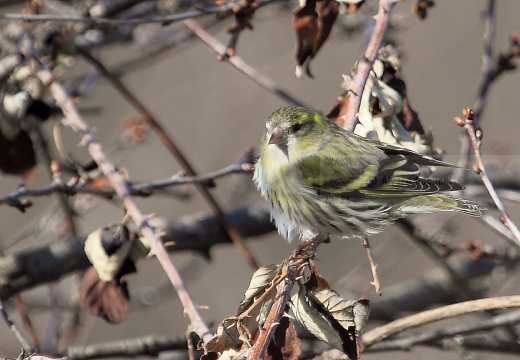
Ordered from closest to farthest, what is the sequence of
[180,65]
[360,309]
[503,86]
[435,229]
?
[360,309]
[435,229]
[180,65]
[503,86]

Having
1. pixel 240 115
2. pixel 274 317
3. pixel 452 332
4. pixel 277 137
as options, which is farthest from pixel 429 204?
pixel 240 115

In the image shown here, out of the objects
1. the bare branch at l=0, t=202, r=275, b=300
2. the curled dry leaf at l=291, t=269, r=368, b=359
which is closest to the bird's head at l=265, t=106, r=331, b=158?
the bare branch at l=0, t=202, r=275, b=300

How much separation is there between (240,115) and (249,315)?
18.0 feet

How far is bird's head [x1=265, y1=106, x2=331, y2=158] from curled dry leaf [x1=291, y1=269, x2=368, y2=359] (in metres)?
1.08

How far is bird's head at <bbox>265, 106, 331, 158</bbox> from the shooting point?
11.1 ft

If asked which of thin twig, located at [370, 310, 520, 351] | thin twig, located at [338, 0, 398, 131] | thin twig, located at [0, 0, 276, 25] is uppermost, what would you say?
thin twig, located at [0, 0, 276, 25]

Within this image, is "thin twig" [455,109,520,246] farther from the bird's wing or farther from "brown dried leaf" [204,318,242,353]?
"brown dried leaf" [204,318,242,353]

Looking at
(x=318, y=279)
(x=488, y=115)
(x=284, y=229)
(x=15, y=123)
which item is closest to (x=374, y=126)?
(x=284, y=229)

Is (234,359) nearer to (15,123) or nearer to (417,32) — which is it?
(15,123)

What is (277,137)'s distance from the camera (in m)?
3.39

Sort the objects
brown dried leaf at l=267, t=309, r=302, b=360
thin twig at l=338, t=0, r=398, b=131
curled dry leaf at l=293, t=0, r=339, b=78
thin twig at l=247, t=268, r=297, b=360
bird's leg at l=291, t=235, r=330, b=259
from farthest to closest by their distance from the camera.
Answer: curled dry leaf at l=293, t=0, r=339, b=78, thin twig at l=338, t=0, r=398, b=131, bird's leg at l=291, t=235, r=330, b=259, brown dried leaf at l=267, t=309, r=302, b=360, thin twig at l=247, t=268, r=297, b=360

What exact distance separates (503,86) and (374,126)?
587cm

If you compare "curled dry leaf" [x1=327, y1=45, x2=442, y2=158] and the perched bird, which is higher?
"curled dry leaf" [x1=327, y1=45, x2=442, y2=158]

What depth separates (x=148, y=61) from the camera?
5016 millimetres
